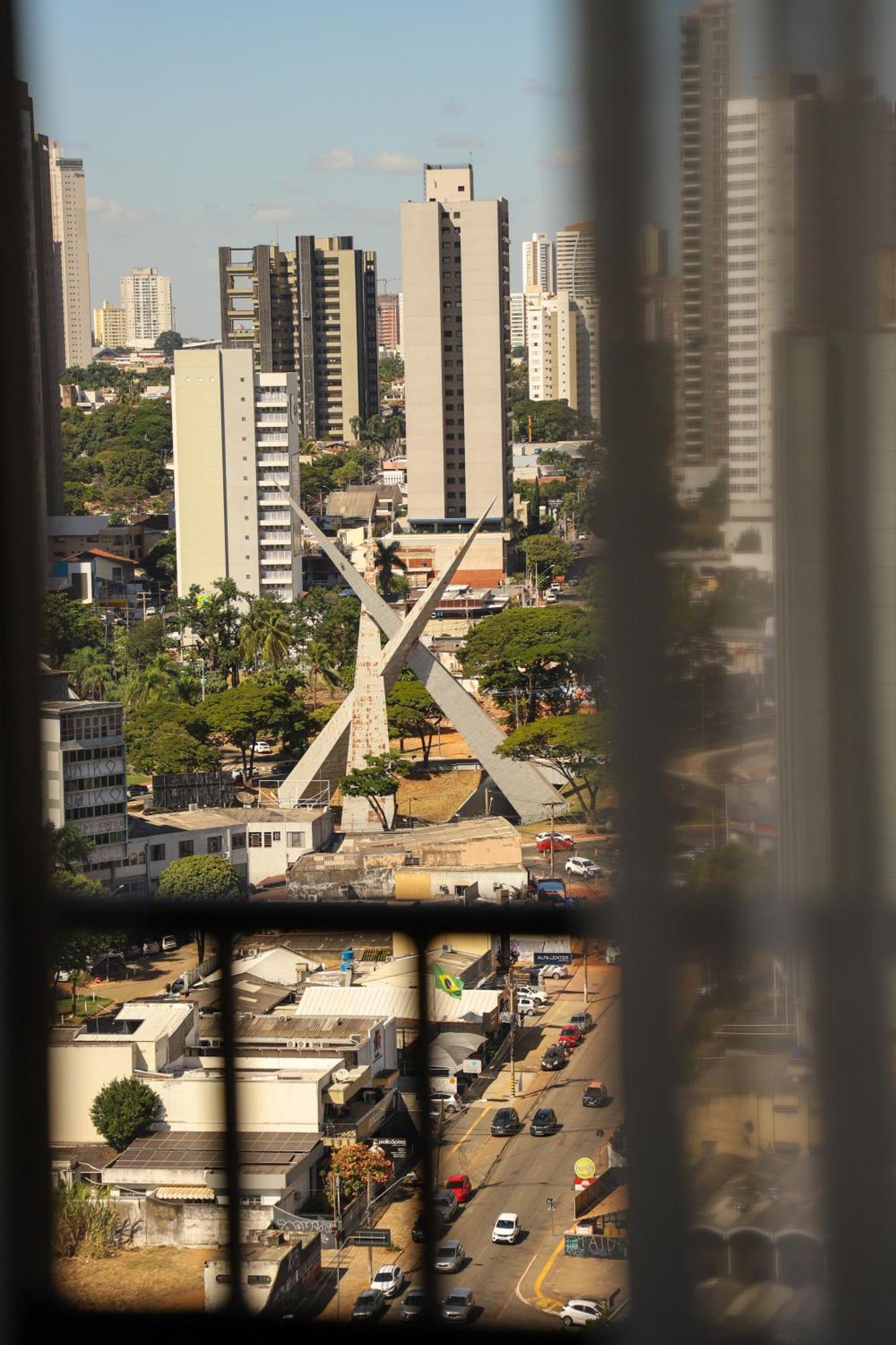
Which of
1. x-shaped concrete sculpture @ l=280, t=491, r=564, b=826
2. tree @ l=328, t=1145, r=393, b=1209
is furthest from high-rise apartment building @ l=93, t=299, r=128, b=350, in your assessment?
tree @ l=328, t=1145, r=393, b=1209

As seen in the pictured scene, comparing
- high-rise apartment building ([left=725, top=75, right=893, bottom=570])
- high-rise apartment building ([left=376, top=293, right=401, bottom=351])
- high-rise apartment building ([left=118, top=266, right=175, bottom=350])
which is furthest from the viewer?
high-rise apartment building ([left=118, top=266, right=175, bottom=350])

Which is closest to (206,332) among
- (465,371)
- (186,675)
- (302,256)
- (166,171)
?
(302,256)

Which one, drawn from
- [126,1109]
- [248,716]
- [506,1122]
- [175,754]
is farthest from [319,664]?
[506,1122]

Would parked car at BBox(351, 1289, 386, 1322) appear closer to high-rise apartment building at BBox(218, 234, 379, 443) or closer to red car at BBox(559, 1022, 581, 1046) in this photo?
red car at BBox(559, 1022, 581, 1046)

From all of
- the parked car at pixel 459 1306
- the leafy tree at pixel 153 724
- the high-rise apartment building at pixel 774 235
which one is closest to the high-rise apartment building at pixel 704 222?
the high-rise apartment building at pixel 774 235

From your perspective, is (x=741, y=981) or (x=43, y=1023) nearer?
(x=741, y=981)

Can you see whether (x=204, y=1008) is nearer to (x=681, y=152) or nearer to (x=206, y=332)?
(x=681, y=152)

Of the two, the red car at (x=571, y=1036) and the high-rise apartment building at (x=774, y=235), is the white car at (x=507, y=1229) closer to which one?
the red car at (x=571, y=1036)
